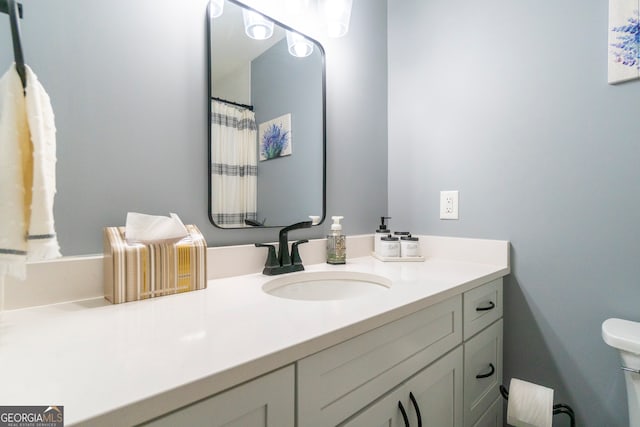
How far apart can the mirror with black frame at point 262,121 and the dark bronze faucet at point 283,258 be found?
92 mm

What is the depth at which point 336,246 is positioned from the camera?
120 cm

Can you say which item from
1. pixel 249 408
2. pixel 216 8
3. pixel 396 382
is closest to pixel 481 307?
pixel 396 382

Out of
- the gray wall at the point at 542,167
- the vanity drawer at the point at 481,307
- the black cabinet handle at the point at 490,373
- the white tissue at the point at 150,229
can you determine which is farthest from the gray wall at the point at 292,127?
the black cabinet handle at the point at 490,373

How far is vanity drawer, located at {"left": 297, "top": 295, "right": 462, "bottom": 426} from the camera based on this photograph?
1.74ft

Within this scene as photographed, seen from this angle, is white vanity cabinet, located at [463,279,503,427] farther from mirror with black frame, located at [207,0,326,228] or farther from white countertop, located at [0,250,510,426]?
mirror with black frame, located at [207,0,326,228]

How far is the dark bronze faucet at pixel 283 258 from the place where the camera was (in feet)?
3.31

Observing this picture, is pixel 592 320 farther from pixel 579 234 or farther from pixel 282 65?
pixel 282 65

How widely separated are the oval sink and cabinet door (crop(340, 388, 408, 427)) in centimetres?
34

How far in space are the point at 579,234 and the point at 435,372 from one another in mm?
715

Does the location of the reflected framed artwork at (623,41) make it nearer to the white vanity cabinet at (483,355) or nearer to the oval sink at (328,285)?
the white vanity cabinet at (483,355)

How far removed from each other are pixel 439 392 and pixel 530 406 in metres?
0.32

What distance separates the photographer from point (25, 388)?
36cm

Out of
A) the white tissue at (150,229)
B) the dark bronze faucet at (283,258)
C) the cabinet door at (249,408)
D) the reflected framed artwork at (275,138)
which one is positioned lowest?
the cabinet door at (249,408)

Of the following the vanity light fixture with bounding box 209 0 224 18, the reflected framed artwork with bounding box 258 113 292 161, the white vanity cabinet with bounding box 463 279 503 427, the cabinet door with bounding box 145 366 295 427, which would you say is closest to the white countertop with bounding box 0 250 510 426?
the cabinet door with bounding box 145 366 295 427
